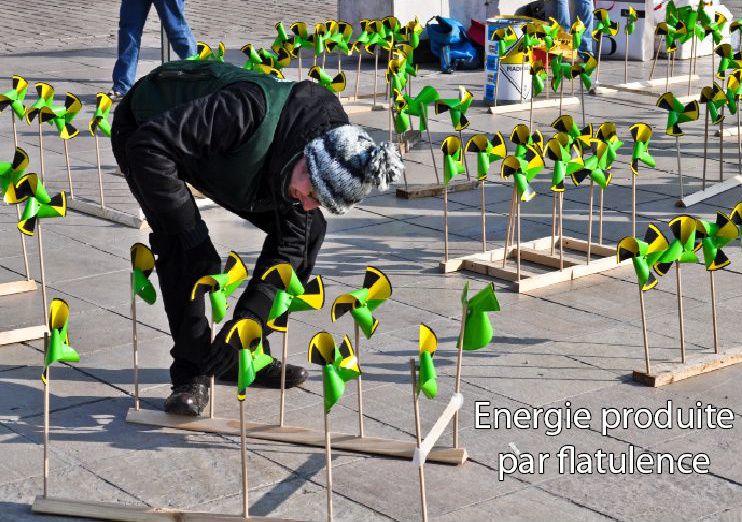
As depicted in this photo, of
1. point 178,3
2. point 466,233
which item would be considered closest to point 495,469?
point 466,233

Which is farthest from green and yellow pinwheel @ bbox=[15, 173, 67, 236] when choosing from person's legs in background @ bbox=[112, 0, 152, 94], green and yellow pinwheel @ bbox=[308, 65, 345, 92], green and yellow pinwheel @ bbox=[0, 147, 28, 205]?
person's legs in background @ bbox=[112, 0, 152, 94]

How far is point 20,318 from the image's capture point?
6.14 m

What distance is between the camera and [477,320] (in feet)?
14.5

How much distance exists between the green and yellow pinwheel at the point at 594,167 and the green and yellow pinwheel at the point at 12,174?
8.65ft

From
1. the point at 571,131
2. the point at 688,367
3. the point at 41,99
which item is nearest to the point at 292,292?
the point at 688,367

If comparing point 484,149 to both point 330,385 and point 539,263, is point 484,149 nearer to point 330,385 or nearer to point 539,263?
point 539,263

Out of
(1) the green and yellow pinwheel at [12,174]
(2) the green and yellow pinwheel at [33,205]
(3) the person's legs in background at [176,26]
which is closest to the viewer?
(2) the green and yellow pinwheel at [33,205]

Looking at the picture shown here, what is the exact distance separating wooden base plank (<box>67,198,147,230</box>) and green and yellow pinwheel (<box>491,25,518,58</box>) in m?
3.97

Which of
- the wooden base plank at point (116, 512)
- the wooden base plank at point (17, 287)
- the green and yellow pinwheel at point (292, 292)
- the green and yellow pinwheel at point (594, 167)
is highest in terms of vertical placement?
the green and yellow pinwheel at point (594, 167)

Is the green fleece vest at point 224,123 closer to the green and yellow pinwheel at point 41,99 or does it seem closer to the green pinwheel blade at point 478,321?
the green pinwheel blade at point 478,321

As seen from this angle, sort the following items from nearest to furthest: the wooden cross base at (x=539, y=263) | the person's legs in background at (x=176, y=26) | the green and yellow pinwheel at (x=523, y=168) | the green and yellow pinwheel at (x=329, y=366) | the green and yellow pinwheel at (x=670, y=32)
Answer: the green and yellow pinwheel at (x=329, y=366), the green and yellow pinwheel at (x=523, y=168), the wooden cross base at (x=539, y=263), the person's legs in background at (x=176, y=26), the green and yellow pinwheel at (x=670, y=32)

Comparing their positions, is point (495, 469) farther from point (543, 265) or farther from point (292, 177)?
point (543, 265)

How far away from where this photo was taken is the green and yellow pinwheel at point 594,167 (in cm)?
649

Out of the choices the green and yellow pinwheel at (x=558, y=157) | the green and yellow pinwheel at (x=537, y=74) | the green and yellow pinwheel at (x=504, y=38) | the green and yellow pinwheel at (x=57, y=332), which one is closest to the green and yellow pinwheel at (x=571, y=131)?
the green and yellow pinwheel at (x=558, y=157)
